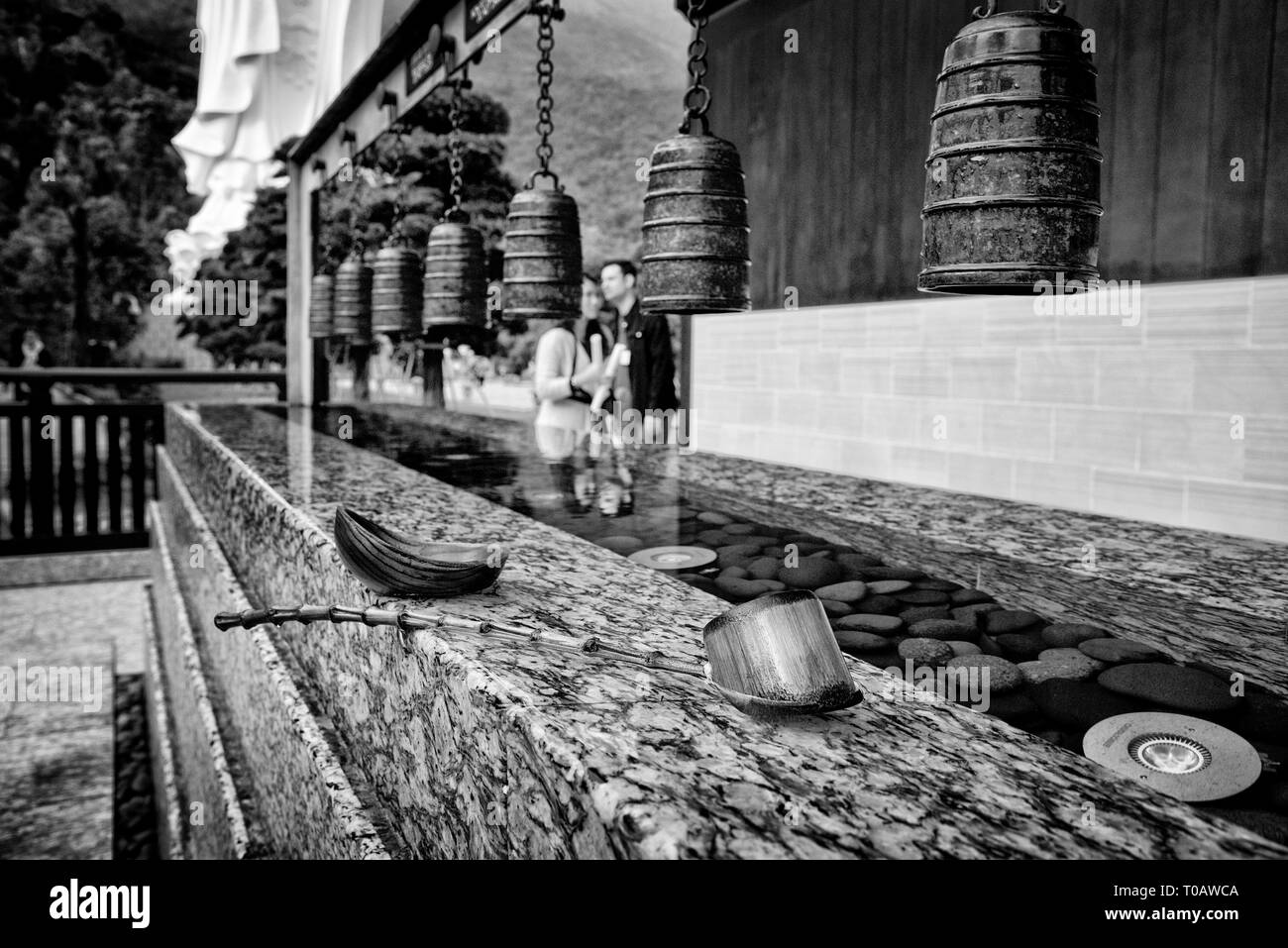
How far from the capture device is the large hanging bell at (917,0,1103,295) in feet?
4.40

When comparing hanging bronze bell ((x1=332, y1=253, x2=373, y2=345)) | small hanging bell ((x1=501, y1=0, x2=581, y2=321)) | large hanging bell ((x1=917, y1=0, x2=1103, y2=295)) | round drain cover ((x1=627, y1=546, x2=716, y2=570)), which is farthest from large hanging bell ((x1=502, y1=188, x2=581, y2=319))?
hanging bronze bell ((x1=332, y1=253, x2=373, y2=345))

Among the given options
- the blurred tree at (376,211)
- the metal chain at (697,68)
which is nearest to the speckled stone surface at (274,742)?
the metal chain at (697,68)

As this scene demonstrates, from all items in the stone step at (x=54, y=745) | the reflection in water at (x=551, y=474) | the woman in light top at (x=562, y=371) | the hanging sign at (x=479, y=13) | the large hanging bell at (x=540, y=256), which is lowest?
the stone step at (x=54, y=745)

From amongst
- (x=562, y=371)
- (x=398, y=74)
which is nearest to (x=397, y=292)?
(x=398, y=74)

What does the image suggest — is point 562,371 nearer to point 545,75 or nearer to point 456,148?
point 456,148

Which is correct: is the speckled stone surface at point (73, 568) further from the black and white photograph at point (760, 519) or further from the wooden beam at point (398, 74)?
the wooden beam at point (398, 74)

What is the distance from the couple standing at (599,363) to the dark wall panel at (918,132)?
968 mm

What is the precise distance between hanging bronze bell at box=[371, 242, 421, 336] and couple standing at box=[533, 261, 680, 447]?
0.77 metres

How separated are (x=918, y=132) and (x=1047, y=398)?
1.23 meters

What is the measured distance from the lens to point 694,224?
2117mm

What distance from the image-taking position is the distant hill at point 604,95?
51.9 ft

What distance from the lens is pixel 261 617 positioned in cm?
137
